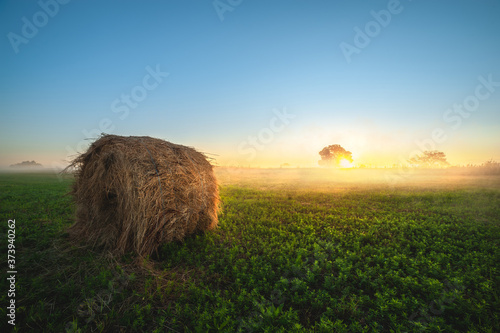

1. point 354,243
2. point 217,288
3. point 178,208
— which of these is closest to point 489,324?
point 354,243

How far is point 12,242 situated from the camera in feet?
18.9

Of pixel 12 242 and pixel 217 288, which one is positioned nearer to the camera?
pixel 217 288

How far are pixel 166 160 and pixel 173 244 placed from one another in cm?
256

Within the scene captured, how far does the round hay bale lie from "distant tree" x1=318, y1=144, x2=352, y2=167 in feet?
215

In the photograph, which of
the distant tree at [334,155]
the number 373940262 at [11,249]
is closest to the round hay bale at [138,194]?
the number 373940262 at [11,249]

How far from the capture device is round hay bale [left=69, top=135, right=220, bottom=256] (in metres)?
5.62

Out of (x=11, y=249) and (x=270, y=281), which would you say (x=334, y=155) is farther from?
(x=11, y=249)

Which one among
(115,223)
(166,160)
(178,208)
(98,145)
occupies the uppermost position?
(98,145)

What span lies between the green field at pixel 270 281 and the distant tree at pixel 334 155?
61271 mm

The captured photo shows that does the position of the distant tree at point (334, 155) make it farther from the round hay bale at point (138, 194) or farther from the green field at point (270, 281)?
the round hay bale at point (138, 194)

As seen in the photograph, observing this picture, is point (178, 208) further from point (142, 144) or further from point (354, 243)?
point (354, 243)

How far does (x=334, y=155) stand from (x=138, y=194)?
68.4 meters

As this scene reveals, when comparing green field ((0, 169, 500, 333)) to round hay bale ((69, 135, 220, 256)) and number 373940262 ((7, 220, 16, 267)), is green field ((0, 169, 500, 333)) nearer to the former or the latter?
number 373940262 ((7, 220, 16, 267))

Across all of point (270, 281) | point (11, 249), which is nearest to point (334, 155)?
point (270, 281)
